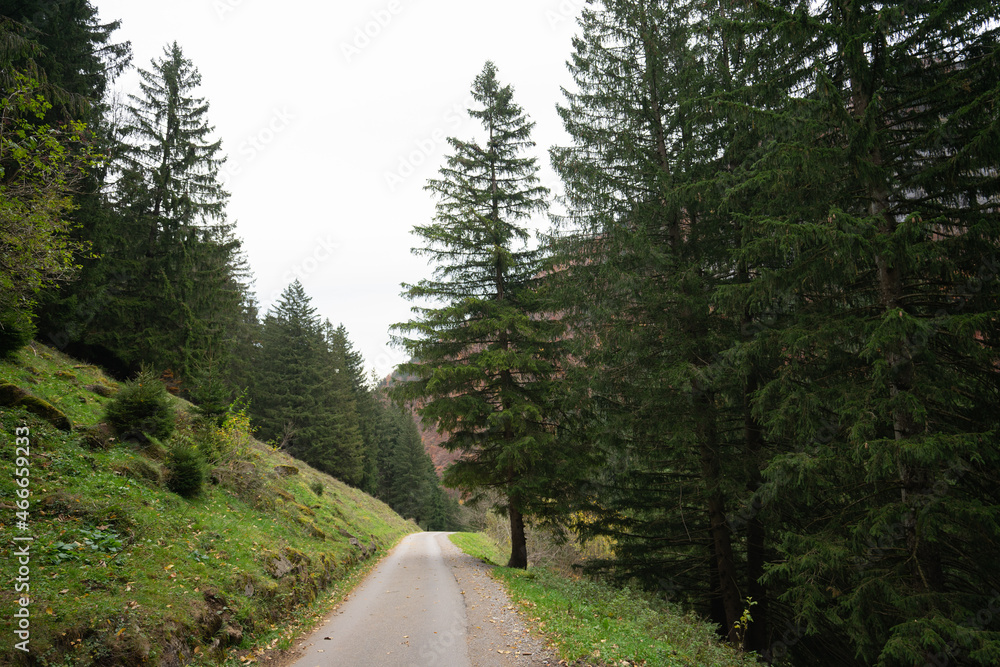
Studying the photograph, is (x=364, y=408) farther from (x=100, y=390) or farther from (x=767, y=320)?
(x=767, y=320)

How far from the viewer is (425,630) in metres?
7.91

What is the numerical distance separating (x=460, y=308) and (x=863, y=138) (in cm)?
1088

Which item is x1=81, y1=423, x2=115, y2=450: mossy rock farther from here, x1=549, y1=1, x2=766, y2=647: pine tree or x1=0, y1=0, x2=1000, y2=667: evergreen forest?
x1=549, y1=1, x2=766, y2=647: pine tree

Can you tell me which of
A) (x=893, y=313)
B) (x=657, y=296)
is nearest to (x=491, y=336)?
(x=657, y=296)

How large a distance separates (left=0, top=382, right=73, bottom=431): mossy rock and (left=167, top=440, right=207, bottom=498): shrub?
5.87 feet

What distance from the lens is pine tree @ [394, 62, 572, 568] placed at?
45.0 feet

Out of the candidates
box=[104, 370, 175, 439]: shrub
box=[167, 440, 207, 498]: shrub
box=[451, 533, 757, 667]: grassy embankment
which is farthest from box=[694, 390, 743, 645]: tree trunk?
box=[104, 370, 175, 439]: shrub

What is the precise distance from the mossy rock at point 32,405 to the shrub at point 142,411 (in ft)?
3.00

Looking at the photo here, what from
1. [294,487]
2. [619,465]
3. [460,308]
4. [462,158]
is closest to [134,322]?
[294,487]

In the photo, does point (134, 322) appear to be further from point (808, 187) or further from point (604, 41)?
point (808, 187)

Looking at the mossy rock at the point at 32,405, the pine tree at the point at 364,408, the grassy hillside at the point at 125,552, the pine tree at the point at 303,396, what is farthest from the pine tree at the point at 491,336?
the pine tree at the point at 364,408

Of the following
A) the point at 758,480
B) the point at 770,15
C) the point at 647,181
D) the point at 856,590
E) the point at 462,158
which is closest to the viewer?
the point at 856,590

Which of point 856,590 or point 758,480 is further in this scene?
point 758,480

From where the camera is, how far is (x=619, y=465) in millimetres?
11102
